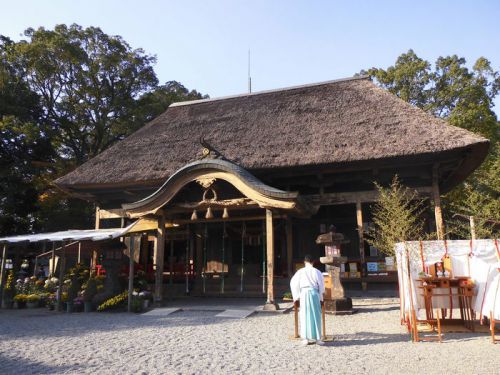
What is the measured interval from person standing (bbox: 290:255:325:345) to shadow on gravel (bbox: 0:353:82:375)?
296 centimetres

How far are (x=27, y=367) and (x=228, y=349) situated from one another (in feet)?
8.01

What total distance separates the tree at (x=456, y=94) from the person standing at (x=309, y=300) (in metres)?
16.2

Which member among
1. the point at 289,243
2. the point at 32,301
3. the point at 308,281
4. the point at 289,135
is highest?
the point at 289,135

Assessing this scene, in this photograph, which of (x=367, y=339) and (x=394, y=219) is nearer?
(x=367, y=339)

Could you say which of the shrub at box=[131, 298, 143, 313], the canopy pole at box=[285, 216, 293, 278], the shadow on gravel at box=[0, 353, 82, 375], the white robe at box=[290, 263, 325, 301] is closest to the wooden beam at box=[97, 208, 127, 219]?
the shrub at box=[131, 298, 143, 313]

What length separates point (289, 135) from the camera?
39.4 ft

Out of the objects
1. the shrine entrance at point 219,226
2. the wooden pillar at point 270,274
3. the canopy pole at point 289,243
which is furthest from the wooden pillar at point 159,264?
the canopy pole at point 289,243

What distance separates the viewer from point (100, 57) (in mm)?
22984

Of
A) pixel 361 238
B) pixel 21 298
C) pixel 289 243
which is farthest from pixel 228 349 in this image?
pixel 21 298

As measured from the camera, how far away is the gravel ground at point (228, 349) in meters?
4.22

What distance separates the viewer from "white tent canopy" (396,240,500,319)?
549 centimetres

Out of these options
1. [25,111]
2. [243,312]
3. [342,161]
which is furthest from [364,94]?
[25,111]

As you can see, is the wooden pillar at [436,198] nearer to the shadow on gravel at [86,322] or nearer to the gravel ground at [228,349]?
the gravel ground at [228,349]

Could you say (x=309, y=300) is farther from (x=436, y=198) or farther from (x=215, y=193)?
(x=436, y=198)
